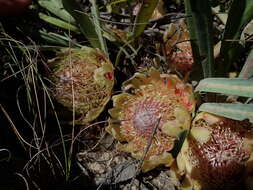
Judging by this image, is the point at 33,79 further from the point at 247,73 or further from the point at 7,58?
the point at 247,73

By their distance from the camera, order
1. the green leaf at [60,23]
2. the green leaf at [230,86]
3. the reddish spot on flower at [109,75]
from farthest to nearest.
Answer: the green leaf at [60,23], the reddish spot on flower at [109,75], the green leaf at [230,86]

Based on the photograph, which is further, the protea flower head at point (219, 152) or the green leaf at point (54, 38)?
the green leaf at point (54, 38)

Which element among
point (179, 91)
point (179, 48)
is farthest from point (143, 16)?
point (179, 91)

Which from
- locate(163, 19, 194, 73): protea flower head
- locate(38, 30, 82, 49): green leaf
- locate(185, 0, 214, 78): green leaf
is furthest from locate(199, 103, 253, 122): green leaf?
locate(38, 30, 82, 49): green leaf

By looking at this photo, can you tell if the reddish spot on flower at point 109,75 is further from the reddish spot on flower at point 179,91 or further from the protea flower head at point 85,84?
the reddish spot on flower at point 179,91

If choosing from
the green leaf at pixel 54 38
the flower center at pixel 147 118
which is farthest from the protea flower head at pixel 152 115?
the green leaf at pixel 54 38

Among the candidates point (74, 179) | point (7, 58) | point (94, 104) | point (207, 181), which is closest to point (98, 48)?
point (94, 104)
